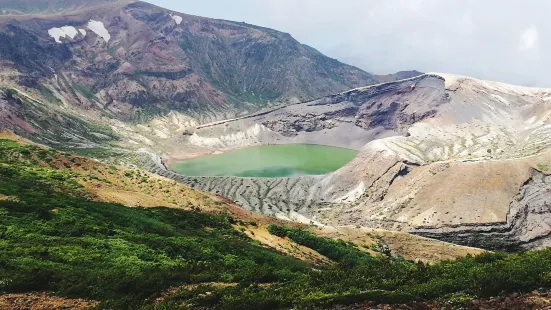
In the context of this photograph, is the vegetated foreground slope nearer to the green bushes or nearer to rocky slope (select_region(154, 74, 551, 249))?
the green bushes

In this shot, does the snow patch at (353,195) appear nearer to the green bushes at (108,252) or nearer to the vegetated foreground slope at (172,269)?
the green bushes at (108,252)

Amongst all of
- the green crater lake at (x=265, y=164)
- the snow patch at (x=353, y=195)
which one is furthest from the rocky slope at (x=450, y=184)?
the green crater lake at (x=265, y=164)

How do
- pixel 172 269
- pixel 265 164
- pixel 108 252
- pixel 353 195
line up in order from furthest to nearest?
pixel 265 164 < pixel 353 195 < pixel 108 252 < pixel 172 269

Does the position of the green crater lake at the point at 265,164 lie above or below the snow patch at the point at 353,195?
above

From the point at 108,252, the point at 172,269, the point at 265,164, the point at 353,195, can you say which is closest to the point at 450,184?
the point at 353,195

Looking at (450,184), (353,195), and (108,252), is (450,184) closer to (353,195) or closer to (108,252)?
(353,195)

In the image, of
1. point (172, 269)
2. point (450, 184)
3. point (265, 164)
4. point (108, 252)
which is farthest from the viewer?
point (265, 164)

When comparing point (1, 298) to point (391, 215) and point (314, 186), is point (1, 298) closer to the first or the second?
point (391, 215)
